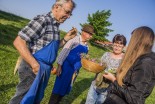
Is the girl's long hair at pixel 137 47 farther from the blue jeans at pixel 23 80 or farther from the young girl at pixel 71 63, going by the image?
the young girl at pixel 71 63

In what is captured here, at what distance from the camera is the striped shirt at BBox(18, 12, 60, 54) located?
13.5 ft

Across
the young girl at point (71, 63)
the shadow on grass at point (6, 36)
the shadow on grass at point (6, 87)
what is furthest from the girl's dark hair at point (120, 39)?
the shadow on grass at point (6, 36)

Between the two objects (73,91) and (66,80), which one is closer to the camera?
(66,80)

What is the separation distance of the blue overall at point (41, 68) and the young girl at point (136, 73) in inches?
43.2

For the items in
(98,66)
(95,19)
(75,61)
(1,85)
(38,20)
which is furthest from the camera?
(95,19)

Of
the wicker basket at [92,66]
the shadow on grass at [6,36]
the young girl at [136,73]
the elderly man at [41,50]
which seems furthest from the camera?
the shadow on grass at [6,36]

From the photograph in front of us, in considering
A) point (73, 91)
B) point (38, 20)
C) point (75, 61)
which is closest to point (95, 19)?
point (73, 91)

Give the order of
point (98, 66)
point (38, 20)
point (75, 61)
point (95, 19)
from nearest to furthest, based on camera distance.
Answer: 1. point (38, 20)
2. point (98, 66)
3. point (75, 61)
4. point (95, 19)

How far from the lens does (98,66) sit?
5.86 m

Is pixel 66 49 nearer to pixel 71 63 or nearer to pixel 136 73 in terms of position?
pixel 71 63

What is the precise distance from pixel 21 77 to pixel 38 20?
909 millimetres

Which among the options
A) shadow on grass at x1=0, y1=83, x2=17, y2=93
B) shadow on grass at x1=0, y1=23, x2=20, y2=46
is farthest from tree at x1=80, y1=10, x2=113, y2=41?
shadow on grass at x1=0, y1=83, x2=17, y2=93

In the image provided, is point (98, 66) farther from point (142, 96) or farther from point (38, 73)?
point (142, 96)

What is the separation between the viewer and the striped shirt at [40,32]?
4.10m
